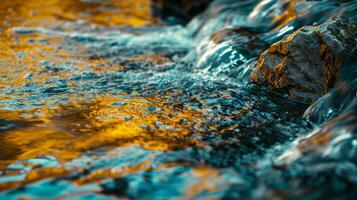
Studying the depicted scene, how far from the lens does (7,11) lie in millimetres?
10430

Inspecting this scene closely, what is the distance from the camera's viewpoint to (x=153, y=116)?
13.1ft

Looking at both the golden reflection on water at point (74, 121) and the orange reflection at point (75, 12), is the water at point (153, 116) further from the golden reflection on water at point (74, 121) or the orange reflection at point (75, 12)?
the orange reflection at point (75, 12)

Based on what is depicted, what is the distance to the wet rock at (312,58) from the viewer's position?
163 inches

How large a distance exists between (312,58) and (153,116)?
1.59m

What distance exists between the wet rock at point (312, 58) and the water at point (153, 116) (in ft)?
0.60

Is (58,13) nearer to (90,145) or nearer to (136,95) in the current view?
(136,95)

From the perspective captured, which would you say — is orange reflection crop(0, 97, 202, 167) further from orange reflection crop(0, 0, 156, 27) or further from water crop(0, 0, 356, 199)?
orange reflection crop(0, 0, 156, 27)

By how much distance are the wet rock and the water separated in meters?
0.18

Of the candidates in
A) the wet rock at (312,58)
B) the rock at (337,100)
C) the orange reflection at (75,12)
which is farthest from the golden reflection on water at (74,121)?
the orange reflection at (75,12)

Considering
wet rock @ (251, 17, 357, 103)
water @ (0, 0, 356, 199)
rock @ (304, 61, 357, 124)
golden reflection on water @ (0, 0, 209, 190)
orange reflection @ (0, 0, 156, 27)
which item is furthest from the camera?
orange reflection @ (0, 0, 156, 27)

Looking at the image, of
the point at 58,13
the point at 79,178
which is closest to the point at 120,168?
the point at 79,178

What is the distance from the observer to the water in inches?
106

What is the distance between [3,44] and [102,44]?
63.4 inches

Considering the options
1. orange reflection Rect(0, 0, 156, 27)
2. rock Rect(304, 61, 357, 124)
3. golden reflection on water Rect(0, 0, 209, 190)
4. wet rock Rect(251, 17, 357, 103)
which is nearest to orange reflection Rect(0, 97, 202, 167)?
golden reflection on water Rect(0, 0, 209, 190)
